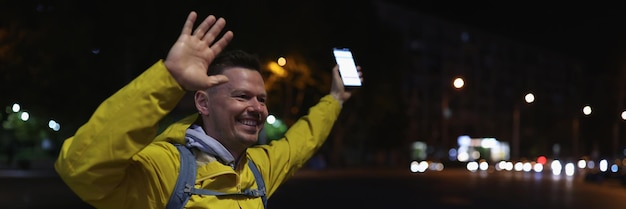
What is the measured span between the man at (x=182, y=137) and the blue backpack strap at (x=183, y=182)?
2 centimetres

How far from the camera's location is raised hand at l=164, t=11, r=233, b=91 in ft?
8.86

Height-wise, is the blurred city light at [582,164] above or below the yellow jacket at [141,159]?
above

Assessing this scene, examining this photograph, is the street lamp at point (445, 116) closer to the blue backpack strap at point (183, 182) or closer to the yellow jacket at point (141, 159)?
the yellow jacket at point (141, 159)

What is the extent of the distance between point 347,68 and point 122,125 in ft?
7.14

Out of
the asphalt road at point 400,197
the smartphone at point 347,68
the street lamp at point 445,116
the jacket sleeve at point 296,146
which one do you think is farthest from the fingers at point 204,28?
the street lamp at point 445,116

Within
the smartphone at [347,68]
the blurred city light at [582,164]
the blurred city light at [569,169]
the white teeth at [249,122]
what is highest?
the blurred city light at [582,164]

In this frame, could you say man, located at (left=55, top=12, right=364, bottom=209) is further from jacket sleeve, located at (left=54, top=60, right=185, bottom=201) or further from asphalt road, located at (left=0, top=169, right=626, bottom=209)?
asphalt road, located at (left=0, top=169, right=626, bottom=209)

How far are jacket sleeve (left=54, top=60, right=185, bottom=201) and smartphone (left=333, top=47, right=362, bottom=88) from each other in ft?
6.65

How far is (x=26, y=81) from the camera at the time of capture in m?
19.4

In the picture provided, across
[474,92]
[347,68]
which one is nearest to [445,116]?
[474,92]

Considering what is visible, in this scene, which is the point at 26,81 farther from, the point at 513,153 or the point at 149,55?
the point at 513,153

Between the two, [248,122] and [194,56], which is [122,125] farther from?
[248,122]

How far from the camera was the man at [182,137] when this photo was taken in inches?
106

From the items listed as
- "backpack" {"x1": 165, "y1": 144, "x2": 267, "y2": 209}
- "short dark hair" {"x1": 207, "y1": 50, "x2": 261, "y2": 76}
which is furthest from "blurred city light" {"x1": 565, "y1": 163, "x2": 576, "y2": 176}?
"backpack" {"x1": 165, "y1": 144, "x2": 267, "y2": 209}
